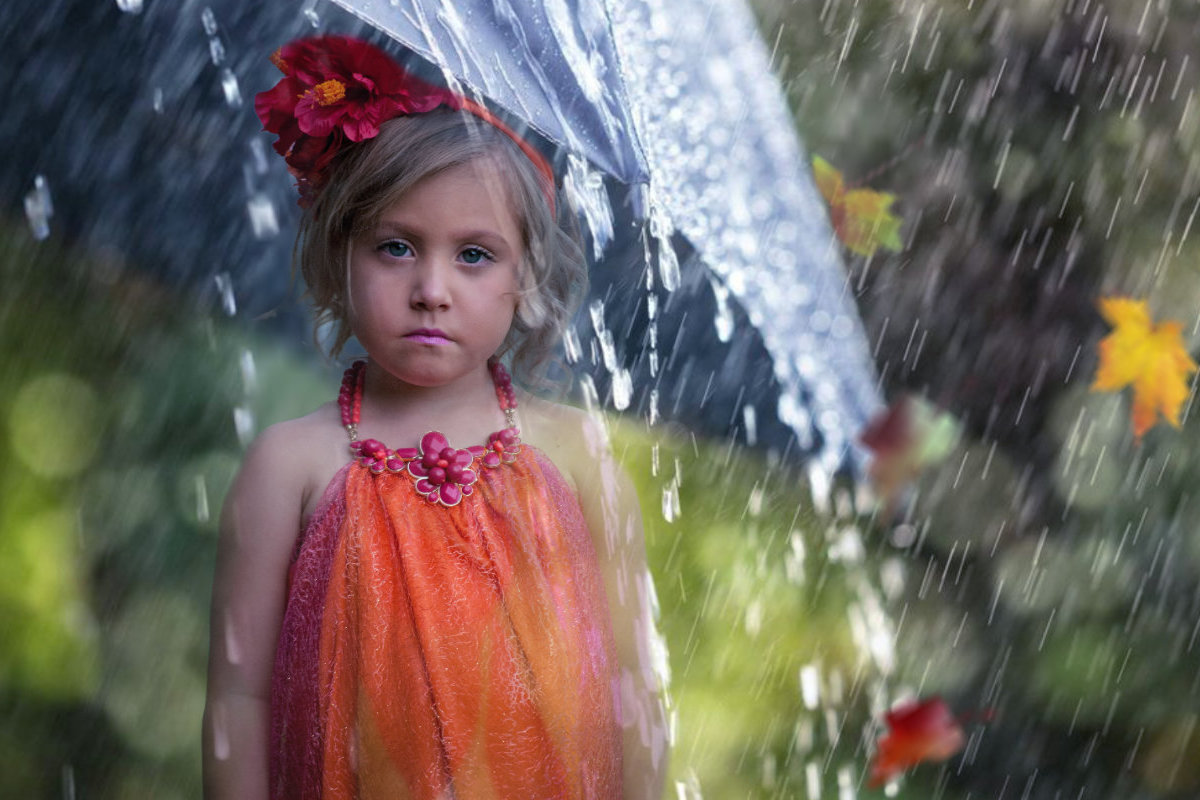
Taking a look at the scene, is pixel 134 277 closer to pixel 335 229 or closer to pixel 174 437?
→ pixel 174 437

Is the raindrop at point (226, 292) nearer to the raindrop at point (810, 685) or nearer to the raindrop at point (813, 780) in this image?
the raindrop at point (810, 685)

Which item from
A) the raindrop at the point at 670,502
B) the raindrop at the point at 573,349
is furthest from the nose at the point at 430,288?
the raindrop at the point at 670,502

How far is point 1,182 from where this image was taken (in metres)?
2.10

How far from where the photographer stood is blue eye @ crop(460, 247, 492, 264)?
134cm

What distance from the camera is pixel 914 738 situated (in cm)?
228

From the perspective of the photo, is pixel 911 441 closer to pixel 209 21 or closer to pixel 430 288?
pixel 430 288

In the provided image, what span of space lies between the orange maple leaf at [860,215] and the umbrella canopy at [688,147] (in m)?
0.19

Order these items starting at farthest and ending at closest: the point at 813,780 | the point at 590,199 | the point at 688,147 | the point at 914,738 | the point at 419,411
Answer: the point at 813,780, the point at 914,738, the point at 590,199, the point at 688,147, the point at 419,411

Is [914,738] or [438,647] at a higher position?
[438,647]

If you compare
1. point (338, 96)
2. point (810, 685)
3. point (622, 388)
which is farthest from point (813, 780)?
point (338, 96)

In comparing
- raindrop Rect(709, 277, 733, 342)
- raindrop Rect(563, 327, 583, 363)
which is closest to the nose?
raindrop Rect(563, 327, 583, 363)

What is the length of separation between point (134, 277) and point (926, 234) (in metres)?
1.42

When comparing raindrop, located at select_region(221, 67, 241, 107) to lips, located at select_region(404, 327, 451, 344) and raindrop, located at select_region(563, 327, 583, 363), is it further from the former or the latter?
A: lips, located at select_region(404, 327, 451, 344)

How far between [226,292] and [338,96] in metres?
0.97
